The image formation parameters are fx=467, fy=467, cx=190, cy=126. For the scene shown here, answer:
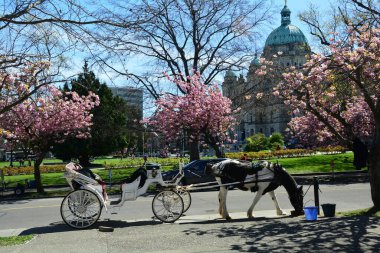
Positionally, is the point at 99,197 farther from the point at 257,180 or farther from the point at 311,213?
the point at 311,213

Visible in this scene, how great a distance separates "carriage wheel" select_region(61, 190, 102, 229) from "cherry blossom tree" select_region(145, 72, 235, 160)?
15138mm

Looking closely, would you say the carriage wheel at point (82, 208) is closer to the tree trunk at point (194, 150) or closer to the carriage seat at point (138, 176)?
the carriage seat at point (138, 176)

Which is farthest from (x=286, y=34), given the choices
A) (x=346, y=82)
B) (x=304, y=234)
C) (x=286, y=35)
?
(x=304, y=234)

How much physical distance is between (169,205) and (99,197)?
1749 millimetres

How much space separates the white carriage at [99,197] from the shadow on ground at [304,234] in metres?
1.46

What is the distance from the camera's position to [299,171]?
31.1 m

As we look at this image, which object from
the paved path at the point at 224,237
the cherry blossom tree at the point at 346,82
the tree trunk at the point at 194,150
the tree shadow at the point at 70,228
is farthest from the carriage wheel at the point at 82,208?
the tree trunk at the point at 194,150

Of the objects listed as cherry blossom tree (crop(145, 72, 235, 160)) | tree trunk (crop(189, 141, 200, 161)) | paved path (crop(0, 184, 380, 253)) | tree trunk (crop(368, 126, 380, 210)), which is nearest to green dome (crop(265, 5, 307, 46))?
tree trunk (crop(189, 141, 200, 161))

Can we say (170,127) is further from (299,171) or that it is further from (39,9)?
(39,9)

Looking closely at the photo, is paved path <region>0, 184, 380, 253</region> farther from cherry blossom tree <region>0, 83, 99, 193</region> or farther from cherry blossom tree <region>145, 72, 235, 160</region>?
cherry blossom tree <region>145, 72, 235, 160</region>

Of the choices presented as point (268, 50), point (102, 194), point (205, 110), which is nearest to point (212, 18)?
point (268, 50)

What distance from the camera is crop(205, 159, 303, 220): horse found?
12.1 metres

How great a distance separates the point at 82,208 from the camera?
11.0m

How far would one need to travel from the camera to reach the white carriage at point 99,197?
1103 centimetres
